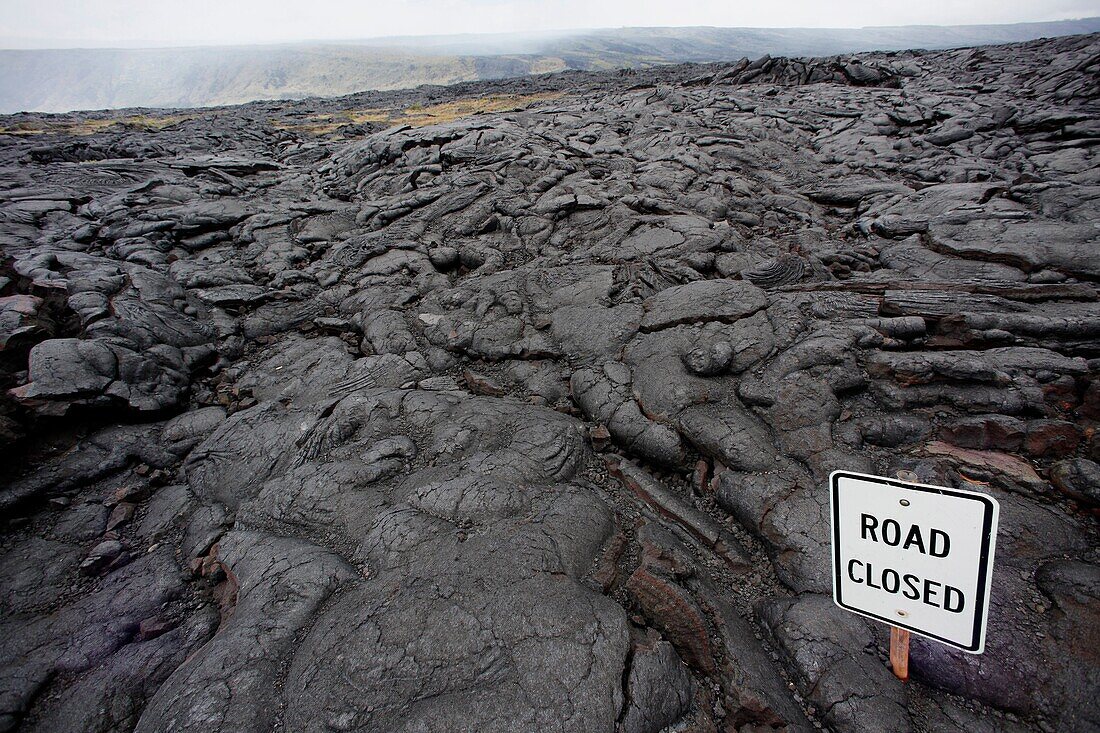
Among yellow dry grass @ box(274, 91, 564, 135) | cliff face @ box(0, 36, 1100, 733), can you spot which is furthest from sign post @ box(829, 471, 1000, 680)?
yellow dry grass @ box(274, 91, 564, 135)

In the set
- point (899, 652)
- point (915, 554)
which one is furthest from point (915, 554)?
point (899, 652)

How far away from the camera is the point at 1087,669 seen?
2.99m

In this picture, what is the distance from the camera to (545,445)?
5480mm

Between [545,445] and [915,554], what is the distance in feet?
12.1

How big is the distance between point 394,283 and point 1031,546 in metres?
10.1

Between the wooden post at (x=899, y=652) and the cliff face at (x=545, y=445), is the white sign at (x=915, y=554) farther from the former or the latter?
the cliff face at (x=545, y=445)

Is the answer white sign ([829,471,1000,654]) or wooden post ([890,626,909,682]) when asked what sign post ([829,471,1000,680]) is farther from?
wooden post ([890,626,909,682])

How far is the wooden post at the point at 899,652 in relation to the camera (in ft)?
9.75

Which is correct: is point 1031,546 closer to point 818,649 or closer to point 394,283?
point 818,649

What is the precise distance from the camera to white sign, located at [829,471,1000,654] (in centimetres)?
228

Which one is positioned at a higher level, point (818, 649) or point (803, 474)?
point (803, 474)


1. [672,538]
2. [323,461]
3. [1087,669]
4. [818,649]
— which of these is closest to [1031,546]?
[1087,669]

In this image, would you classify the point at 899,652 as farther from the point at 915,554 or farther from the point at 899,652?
the point at 915,554

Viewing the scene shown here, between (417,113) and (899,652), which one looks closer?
(899,652)
